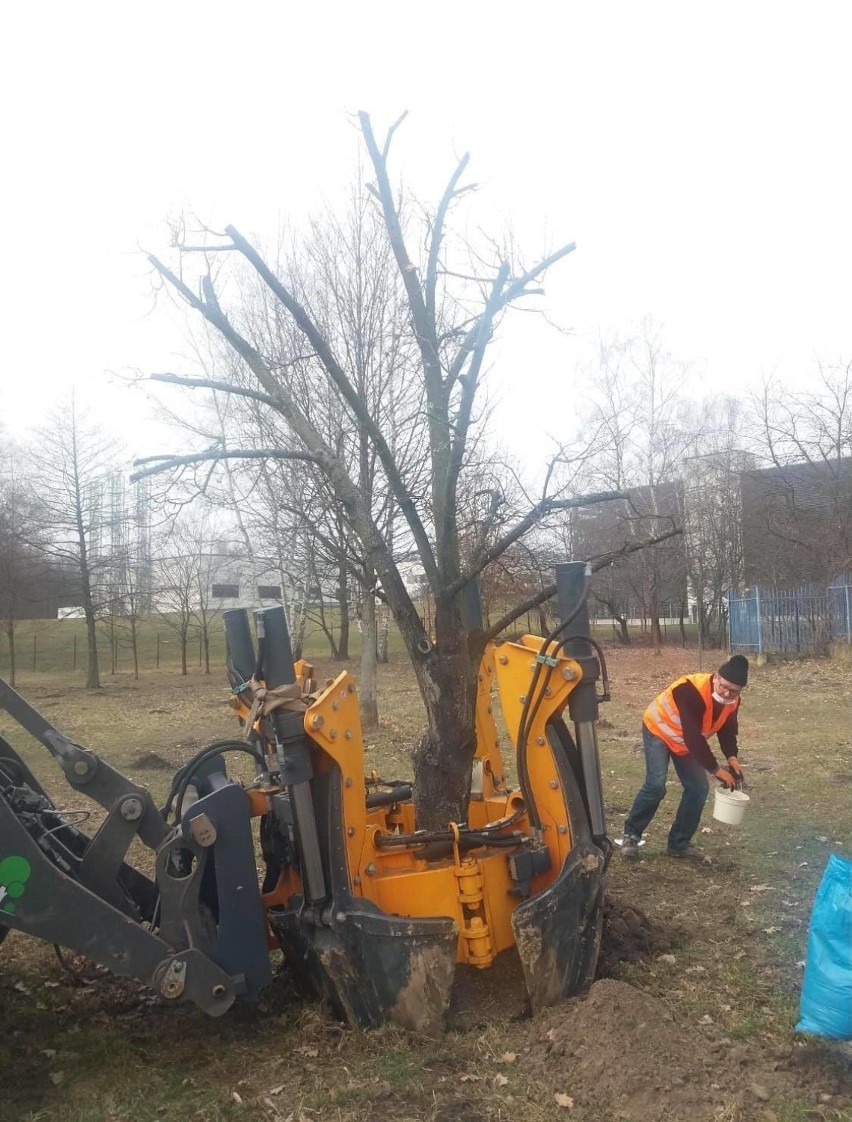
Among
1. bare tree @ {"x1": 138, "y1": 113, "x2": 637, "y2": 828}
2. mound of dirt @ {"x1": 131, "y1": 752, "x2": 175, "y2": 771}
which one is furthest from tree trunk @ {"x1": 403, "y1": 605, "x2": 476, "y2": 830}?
mound of dirt @ {"x1": 131, "y1": 752, "x2": 175, "y2": 771}

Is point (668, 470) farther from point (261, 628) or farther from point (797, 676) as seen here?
point (261, 628)

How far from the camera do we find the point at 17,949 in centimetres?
497

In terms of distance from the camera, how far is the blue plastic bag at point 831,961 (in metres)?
3.57

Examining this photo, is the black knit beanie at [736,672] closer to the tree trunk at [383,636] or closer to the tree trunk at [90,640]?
the tree trunk at [383,636]

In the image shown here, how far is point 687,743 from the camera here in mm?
6277

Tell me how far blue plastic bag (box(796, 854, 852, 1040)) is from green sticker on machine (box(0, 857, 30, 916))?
3.06 metres

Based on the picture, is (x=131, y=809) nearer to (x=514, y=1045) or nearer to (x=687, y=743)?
(x=514, y=1045)

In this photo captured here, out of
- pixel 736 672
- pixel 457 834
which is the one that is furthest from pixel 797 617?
pixel 457 834

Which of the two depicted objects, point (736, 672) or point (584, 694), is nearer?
point (584, 694)

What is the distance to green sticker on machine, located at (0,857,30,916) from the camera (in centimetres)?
339

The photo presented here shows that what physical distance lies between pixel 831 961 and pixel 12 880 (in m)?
3.14

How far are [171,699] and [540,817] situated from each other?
61.3 feet

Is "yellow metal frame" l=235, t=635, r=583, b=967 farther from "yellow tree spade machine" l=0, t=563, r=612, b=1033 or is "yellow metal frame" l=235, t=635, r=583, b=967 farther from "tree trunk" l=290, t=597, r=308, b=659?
"tree trunk" l=290, t=597, r=308, b=659

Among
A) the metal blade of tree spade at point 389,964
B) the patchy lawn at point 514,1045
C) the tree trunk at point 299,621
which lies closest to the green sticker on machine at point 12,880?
the patchy lawn at point 514,1045
